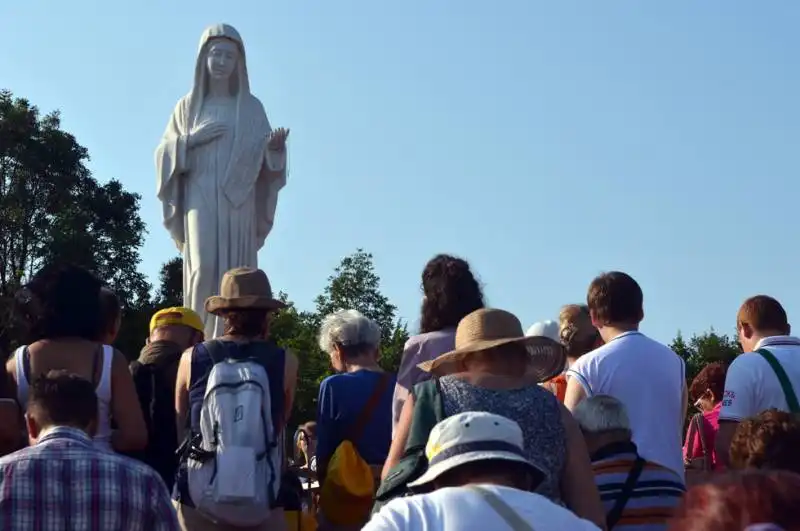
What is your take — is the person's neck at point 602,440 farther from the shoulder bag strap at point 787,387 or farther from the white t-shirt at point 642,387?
the shoulder bag strap at point 787,387

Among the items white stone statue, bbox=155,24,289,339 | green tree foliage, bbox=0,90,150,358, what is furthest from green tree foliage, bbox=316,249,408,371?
white stone statue, bbox=155,24,289,339

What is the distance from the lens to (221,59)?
43.7 ft

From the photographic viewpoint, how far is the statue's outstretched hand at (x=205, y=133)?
13.2m

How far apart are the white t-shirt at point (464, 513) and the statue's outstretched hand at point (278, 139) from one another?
987 centimetres

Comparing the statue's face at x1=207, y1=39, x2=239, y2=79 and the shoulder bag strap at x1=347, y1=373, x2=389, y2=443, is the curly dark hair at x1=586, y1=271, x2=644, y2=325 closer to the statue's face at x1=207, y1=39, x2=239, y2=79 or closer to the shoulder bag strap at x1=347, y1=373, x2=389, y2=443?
the shoulder bag strap at x1=347, y1=373, x2=389, y2=443

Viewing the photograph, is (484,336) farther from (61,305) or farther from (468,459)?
(61,305)

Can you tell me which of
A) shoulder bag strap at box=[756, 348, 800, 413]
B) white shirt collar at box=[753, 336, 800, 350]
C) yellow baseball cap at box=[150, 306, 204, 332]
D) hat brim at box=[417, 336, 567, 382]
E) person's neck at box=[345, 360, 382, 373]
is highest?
yellow baseball cap at box=[150, 306, 204, 332]

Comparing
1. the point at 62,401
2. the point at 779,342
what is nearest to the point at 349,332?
the point at 779,342

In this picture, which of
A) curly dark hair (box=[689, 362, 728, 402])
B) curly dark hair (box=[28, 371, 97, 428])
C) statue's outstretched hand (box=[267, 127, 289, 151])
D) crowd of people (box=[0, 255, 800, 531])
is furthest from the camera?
statue's outstretched hand (box=[267, 127, 289, 151])

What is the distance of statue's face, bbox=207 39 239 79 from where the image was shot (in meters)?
13.3

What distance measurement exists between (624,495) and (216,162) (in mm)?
8707

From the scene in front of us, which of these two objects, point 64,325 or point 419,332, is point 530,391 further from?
point 64,325

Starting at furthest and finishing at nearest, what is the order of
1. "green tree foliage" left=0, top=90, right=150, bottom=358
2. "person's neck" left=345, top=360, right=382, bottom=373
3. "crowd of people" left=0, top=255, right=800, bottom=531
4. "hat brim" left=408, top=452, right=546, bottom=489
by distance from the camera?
"green tree foliage" left=0, top=90, right=150, bottom=358
"person's neck" left=345, top=360, right=382, bottom=373
"crowd of people" left=0, top=255, right=800, bottom=531
"hat brim" left=408, top=452, right=546, bottom=489

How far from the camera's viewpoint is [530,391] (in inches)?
183
